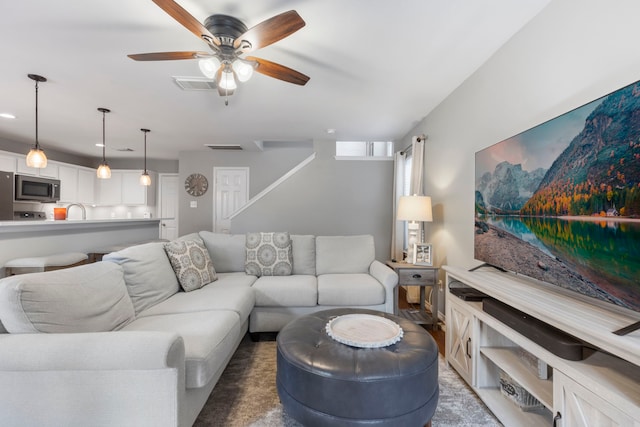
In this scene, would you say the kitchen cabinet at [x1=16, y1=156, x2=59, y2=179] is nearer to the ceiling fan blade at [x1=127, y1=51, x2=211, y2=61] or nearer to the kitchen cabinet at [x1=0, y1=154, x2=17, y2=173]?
the kitchen cabinet at [x1=0, y1=154, x2=17, y2=173]

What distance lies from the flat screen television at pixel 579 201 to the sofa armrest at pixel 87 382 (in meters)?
1.75

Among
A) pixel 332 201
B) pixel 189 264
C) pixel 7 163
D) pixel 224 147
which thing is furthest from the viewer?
pixel 224 147

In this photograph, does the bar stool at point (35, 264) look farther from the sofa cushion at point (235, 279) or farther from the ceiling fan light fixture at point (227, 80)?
the ceiling fan light fixture at point (227, 80)

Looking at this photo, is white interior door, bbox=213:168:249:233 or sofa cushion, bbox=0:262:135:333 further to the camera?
white interior door, bbox=213:168:249:233

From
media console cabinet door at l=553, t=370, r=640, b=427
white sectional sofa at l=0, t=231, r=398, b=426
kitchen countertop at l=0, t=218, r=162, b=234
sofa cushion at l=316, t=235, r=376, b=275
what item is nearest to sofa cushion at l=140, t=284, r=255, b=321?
white sectional sofa at l=0, t=231, r=398, b=426

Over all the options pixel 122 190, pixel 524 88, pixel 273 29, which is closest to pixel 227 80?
pixel 273 29

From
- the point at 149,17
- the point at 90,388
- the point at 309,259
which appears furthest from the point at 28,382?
the point at 309,259

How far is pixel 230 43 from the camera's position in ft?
5.57

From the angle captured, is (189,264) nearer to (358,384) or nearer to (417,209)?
(358,384)

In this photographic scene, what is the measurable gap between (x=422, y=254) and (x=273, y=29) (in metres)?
2.45

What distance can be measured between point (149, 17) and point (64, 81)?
5.30 feet

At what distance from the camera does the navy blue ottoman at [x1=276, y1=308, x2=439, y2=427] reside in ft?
3.86

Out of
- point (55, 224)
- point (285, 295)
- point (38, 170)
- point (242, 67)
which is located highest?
point (242, 67)

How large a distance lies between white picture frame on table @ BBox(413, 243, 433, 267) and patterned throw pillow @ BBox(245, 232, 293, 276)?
1.38 m
